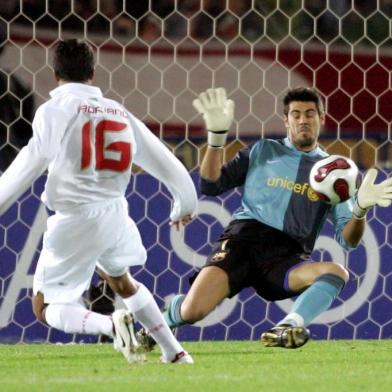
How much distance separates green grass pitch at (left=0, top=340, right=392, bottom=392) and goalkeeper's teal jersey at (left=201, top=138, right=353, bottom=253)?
565 mm

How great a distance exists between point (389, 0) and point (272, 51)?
28.5 inches

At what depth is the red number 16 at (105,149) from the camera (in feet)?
18.8

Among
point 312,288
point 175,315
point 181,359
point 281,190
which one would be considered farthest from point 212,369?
point 281,190

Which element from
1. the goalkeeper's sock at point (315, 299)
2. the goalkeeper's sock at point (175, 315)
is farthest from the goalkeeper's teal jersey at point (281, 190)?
the goalkeeper's sock at point (175, 315)

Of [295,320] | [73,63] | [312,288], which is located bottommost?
[295,320]

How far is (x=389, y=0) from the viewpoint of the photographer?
8.20m

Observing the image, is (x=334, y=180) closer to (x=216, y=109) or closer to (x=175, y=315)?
(x=216, y=109)

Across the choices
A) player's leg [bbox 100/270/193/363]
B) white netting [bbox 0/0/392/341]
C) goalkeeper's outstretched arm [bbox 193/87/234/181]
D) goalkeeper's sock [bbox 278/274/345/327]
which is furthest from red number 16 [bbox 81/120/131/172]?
white netting [bbox 0/0/392/341]

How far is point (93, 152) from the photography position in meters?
5.75

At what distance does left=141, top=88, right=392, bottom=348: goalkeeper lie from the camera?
6.58 metres

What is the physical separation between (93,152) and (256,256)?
50.4 inches

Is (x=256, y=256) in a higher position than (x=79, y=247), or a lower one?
lower

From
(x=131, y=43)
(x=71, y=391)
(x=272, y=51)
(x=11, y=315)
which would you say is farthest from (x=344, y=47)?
(x=71, y=391)

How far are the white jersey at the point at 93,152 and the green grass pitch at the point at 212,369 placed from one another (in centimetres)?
64
